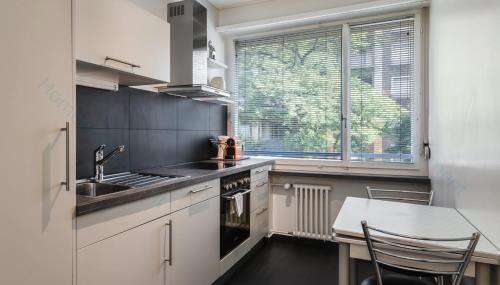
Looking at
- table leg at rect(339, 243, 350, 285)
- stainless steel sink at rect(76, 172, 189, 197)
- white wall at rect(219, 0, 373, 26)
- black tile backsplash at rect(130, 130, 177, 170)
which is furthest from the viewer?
white wall at rect(219, 0, 373, 26)

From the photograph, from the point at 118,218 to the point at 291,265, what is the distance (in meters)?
1.89

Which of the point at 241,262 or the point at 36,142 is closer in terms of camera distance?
the point at 36,142

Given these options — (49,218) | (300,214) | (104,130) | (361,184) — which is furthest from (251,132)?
(49,218)

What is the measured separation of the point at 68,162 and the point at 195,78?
1.49 metres

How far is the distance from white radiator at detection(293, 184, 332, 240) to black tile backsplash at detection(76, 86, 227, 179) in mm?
1142

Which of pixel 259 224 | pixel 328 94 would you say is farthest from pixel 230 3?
pixel 259 224

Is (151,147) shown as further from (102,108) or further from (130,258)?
(130,258)

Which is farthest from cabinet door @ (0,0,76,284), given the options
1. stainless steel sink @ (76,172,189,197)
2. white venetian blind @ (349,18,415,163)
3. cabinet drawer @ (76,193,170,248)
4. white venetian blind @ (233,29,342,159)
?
white venetian blind @ (349,18,415,163)

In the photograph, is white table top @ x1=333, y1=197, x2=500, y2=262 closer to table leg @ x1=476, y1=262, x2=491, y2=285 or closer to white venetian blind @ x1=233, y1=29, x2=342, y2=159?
table leg @ x1=476, y1=262, x2=491, y2=285

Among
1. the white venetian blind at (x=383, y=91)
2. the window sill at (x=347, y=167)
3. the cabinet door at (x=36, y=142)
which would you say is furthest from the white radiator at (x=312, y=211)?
the cabinet door at (x=36, y=142)

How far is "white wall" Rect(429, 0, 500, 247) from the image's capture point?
119cm

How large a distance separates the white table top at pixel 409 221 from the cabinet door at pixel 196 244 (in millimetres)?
929

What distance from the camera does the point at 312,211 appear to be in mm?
3174

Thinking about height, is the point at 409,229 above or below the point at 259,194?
above
